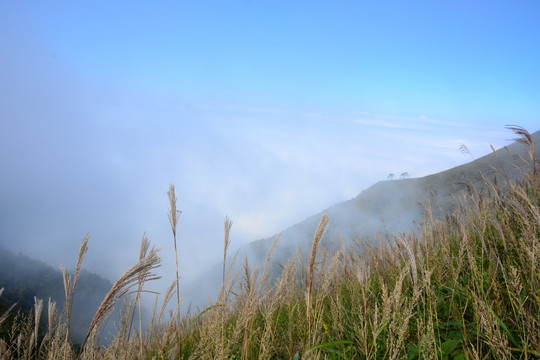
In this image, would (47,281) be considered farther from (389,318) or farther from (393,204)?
(389,318)

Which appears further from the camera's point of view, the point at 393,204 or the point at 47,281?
the point at 47,281

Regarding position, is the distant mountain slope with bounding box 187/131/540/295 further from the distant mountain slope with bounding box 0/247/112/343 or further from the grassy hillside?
the distant mountain slope with bounding box 0/247/112/343

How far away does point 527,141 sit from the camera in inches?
125

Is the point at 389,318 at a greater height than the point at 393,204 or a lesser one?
greater

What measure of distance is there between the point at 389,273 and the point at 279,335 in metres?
1.37

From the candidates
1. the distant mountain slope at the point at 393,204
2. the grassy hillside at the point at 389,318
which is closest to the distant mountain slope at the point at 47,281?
the distant mountain slope at the point at 393,204

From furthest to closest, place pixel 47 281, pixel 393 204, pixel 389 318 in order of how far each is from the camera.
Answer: pixel 47 281
pixel 393 204
pixel 389 318

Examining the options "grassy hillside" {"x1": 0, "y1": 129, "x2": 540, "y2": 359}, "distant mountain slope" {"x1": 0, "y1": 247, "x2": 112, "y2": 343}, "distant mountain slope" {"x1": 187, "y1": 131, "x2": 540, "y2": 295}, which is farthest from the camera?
"distant mountain slope" {"x1": 0, "y1": 247, "x2": 112, "y2": 343}

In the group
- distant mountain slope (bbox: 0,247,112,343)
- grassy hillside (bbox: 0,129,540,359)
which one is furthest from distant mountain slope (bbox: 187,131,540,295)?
distant mountain slope (bbox: 0,247,112,343)

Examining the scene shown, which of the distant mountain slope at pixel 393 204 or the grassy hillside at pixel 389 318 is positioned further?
the distant mountain slope at pixel 393 204

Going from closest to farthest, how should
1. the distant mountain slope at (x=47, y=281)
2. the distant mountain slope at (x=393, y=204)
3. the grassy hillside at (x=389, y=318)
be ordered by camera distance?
the grassy hillside at (x=389, y=318), the distant mountain slope at (x=393, y=204), the distant mountain slope at (x=47, y=281)

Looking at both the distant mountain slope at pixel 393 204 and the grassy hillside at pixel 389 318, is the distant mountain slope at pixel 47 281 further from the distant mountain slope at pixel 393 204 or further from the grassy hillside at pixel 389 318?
the grassy hillside at pixel 389 318

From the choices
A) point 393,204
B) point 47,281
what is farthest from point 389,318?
point 47,281

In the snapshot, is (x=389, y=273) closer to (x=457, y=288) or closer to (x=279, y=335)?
(x=457, y=288)
